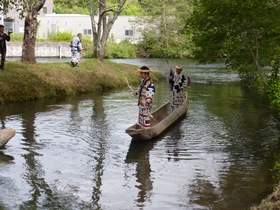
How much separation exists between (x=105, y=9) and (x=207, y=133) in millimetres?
18772

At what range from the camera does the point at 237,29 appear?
63.4 feet

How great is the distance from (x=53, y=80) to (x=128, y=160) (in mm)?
14054

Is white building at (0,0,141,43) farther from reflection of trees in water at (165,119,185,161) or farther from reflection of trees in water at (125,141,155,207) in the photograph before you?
reflection of trees in water at (125,141,155,207)

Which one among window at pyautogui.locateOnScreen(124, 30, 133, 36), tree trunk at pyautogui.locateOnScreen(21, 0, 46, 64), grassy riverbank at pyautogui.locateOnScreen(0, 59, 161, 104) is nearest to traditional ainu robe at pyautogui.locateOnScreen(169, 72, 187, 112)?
grassy riverbank at pyautogui.locateOnScreen(0, 59, 161, 104)

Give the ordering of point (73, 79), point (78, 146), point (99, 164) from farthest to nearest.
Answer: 1. point (73, 79)
2. point (78, 146)
3. point (99, 164)

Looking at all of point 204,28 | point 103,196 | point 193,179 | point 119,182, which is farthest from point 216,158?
point 204,28

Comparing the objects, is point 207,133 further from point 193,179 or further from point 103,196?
point 103,196

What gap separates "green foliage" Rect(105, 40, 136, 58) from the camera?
215 ft

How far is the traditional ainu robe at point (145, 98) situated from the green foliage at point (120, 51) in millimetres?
48747

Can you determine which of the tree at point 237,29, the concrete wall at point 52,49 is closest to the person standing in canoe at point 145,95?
the tree at point 237,29

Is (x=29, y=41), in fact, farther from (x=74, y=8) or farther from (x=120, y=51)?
(x=74, y=8)

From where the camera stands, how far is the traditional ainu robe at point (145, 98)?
643 inches

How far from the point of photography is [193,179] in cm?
1277

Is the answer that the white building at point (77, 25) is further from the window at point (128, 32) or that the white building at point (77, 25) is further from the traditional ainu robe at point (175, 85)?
the traditional ainu robe at point (175, 85)
